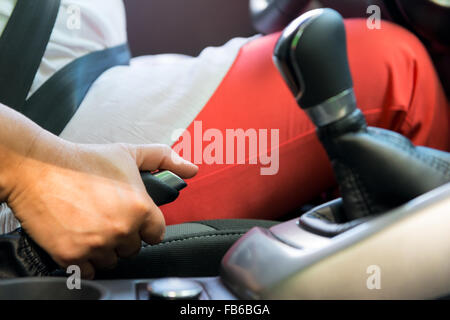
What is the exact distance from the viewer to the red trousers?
593 mm

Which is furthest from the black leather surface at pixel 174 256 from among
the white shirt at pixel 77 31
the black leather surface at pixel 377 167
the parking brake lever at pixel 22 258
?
the white shirt at pixel 77 31

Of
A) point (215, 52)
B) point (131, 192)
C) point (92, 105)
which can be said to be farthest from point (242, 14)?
point (131, 192)

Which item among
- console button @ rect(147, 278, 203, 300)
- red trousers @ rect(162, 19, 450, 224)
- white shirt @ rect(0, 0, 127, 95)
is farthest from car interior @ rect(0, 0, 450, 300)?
white shirt @ rect(0, 0, 127, 95)

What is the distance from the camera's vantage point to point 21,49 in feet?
1.73

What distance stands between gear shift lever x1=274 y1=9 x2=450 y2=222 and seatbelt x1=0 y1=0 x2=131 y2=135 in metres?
0.28

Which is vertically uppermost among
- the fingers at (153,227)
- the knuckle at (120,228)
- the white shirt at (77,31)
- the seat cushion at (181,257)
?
the white shirt at (77,31)

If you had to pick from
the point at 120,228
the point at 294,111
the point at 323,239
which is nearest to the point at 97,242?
the point at 120,228

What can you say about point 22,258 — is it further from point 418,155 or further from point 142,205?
point 418,155

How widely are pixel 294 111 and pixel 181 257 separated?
0.24 m

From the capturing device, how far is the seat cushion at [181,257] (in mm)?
428

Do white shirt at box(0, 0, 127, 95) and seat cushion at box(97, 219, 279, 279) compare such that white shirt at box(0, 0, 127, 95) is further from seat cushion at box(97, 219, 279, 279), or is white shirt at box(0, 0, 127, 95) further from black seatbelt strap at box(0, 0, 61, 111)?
seat cushion at box(97, 219, 279, 279)

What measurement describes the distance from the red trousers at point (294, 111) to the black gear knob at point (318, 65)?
217mm

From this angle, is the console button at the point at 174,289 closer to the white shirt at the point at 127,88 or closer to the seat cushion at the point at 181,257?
the seat cushion at the point at 181,257
